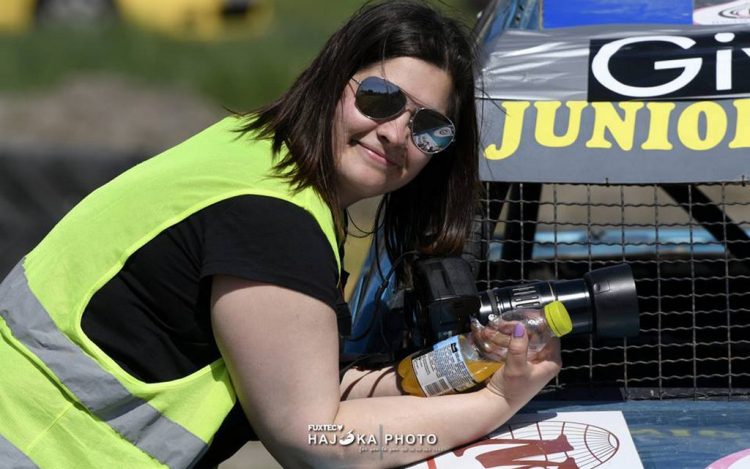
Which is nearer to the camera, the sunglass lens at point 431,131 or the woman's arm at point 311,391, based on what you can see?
the woman's arm at point 311,391

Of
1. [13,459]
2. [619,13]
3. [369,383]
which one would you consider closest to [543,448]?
[369,383]

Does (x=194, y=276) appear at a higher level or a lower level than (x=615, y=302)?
higher

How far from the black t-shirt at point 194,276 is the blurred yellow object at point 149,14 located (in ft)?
35.7

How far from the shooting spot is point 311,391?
5.97 feet

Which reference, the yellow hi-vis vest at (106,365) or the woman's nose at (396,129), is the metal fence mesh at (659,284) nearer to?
the woman's nose at (396,129)

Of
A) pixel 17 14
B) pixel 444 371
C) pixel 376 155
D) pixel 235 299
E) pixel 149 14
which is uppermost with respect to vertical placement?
pixel 376 155

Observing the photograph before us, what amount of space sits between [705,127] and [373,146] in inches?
30.4

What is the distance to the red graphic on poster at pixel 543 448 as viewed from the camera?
1880 mm

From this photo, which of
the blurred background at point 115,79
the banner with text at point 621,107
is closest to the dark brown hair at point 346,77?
the banner with text at point 621,107

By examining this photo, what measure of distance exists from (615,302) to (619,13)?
856 mm

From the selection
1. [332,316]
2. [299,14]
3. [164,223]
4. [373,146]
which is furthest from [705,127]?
[299,14]

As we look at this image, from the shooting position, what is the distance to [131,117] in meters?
9.16

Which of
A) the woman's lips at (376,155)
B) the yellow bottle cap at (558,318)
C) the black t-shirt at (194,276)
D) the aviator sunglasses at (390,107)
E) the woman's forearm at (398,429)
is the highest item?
the aviator sunglasses at (390,107)

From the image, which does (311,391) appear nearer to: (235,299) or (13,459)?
(235,299)
